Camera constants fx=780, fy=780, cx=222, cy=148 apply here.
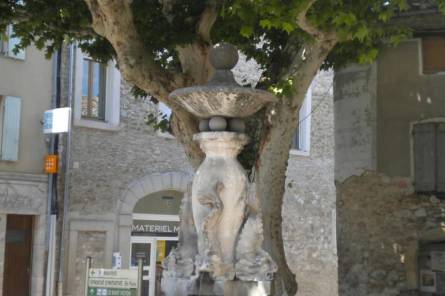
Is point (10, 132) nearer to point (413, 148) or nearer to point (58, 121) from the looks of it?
point (58, 121)

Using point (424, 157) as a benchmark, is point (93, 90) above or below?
above

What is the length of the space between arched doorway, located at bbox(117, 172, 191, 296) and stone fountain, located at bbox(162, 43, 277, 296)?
10616 millimetres

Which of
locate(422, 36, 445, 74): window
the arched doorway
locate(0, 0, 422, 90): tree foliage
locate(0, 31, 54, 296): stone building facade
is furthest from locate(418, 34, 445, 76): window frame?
locate(0, 31, 54, 296): stone building facade

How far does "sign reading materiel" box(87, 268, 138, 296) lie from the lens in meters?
9.27

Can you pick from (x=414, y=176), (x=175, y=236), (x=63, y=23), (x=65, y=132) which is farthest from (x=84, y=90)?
(x=414, y=176)

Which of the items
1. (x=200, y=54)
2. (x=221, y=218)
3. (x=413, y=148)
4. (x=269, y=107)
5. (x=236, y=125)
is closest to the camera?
(x=221, y=218)

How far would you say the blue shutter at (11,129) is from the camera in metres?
15.7

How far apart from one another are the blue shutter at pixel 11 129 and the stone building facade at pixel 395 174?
6605mm

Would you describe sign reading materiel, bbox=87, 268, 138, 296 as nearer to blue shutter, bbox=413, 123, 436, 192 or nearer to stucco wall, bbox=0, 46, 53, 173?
blue shutter, bbox=413, 123, 436, 192

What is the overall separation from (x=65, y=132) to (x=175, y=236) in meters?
4.03

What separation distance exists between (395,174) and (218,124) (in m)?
6.61

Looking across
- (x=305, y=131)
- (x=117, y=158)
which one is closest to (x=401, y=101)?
(x=117, y=158)

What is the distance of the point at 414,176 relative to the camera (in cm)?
1275

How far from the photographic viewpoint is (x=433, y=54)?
1302 centimetres
